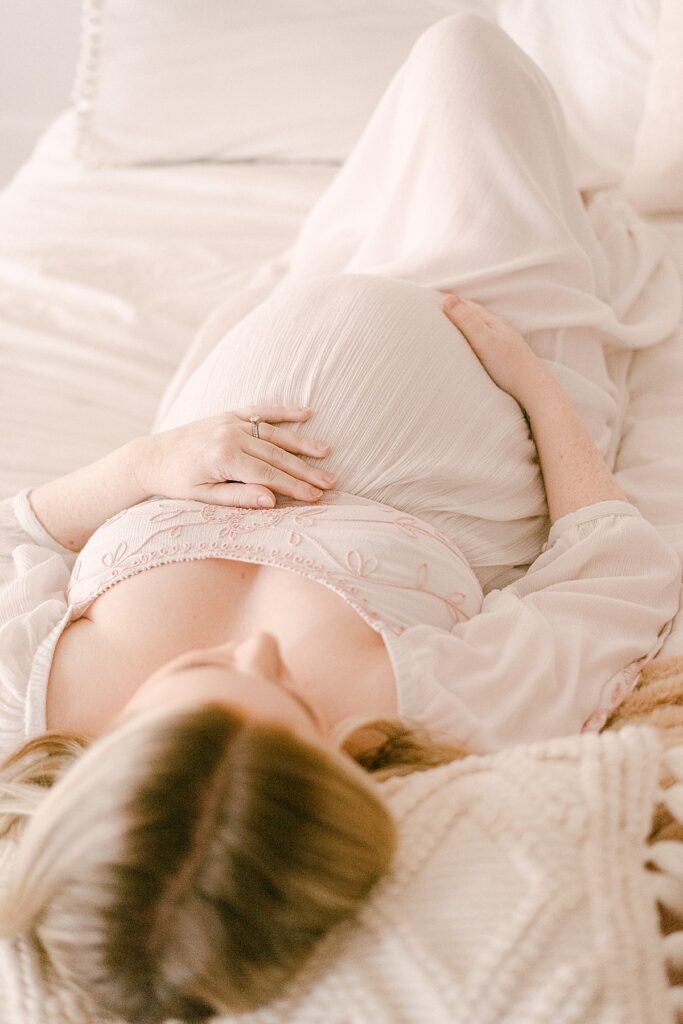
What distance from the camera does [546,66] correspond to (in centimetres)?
201

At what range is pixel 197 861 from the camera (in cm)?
64

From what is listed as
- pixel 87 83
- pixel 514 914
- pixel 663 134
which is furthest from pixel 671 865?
pixel 87 83

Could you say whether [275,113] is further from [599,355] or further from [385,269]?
[599,355]

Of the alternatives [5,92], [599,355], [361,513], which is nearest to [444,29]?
[599,355]

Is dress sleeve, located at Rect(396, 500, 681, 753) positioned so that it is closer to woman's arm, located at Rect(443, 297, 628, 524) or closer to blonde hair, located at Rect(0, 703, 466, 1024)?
woman's arm, located at Rect(443, 297, 628, 524)

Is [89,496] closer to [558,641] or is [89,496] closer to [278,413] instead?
[278,413]

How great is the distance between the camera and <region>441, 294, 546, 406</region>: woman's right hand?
3.96 ft

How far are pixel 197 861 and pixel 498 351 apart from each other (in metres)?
0.78

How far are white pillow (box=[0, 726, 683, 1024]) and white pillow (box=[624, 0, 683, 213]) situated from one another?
1.20 metres

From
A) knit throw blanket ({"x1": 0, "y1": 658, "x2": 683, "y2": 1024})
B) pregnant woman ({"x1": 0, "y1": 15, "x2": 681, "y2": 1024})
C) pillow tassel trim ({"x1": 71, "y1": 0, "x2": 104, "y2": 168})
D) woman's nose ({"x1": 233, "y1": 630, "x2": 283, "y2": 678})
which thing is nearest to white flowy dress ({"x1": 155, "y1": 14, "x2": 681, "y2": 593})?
pregnant woman ({"x1": 0, "y1": 15, "x2": 681, "y2": 1024})

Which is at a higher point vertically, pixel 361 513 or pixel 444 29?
pixel 444 29

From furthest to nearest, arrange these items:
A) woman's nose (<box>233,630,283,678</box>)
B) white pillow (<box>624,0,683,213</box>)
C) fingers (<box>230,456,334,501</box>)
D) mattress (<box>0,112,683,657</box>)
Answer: white pillow (<box>624,0,683,213</box>), mattress (<box>0,112,683,657</box>), fingers (<box>230,456,334,501</box>), woman's nose (<box>233,630,283,678</box>)

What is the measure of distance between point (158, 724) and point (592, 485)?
0.64 m

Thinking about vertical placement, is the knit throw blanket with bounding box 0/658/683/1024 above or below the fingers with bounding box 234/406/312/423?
below
